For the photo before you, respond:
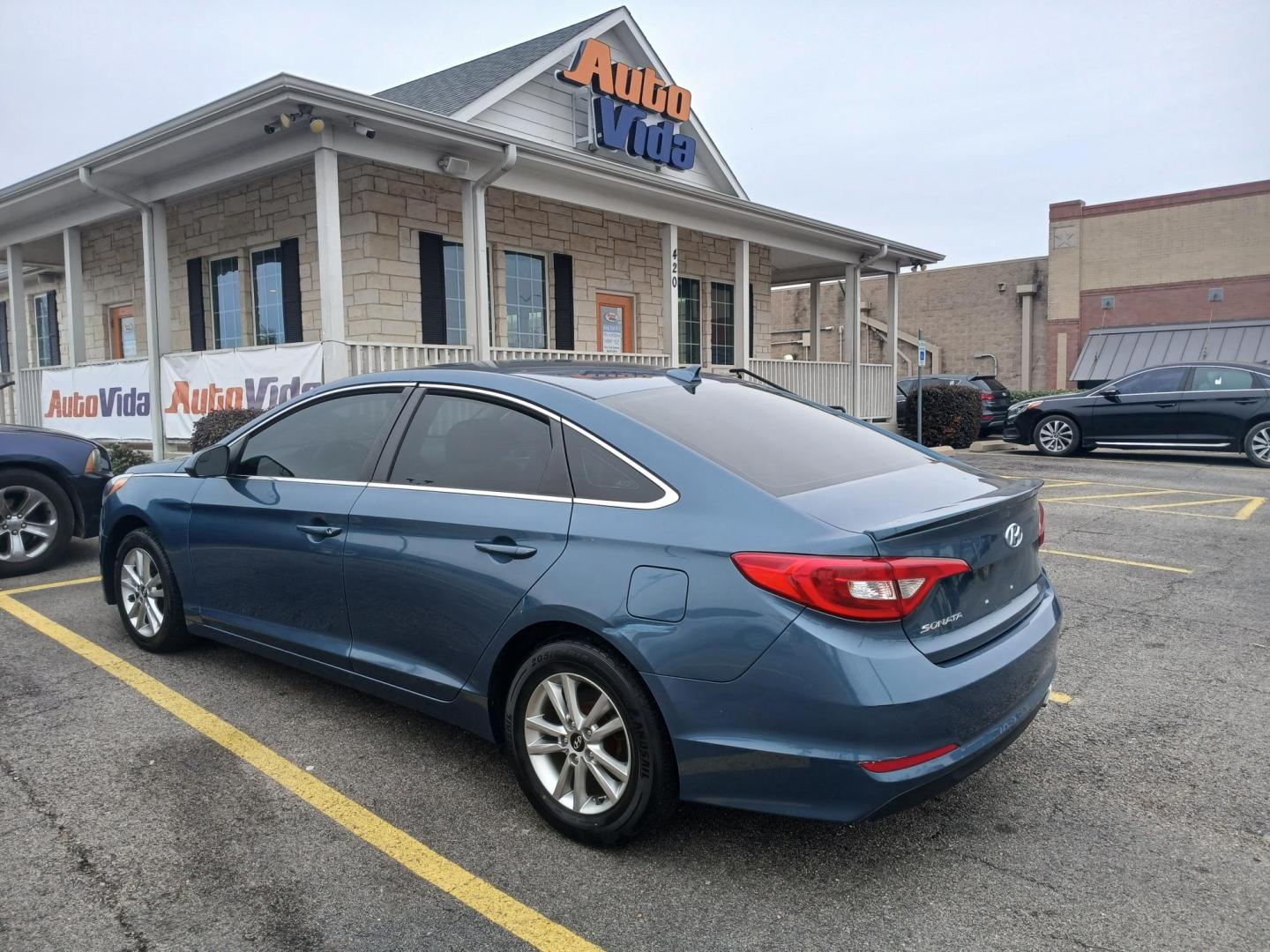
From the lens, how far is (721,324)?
54.2ft

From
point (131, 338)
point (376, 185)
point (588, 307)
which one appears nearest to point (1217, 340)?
point (588, 307)

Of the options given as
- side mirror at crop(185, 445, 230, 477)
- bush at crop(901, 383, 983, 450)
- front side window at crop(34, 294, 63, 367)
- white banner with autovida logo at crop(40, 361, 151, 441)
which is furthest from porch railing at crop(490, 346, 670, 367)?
front side window at crop(34, 294, 63, 367)

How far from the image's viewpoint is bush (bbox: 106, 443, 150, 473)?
11.4 meters

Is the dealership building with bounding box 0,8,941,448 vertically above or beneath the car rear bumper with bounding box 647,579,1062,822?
above

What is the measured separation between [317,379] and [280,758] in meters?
6.37

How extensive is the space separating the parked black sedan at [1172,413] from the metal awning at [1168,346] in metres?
9.93

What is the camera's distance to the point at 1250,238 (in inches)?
1039

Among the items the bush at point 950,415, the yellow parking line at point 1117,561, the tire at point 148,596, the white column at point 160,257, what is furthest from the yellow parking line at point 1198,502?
the white column at point 160,257

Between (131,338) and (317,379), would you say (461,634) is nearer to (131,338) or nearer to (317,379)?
(317,379)

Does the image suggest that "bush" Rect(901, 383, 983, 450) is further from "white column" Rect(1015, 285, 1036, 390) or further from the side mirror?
"white column" Rect(1015, 285, 1036, 390)

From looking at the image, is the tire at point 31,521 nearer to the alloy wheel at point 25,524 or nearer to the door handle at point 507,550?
the alloy wheel at point 25,524

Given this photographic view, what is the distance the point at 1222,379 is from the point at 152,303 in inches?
580

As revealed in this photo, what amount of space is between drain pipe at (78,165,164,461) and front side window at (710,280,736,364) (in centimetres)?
867

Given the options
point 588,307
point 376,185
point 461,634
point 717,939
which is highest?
point 376,185
